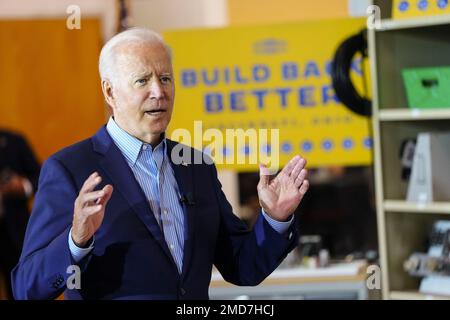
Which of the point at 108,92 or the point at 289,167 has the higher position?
the point at 108,92

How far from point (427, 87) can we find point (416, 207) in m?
0.35

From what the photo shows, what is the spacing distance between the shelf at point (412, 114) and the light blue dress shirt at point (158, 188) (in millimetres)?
1088

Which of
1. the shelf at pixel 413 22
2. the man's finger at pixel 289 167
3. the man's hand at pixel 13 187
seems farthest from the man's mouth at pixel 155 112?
the man's hand at pixel 13 187

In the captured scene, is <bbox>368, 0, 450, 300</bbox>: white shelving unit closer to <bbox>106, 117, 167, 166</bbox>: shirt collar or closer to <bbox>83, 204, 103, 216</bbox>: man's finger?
<bbox>106, 117, 167, 166</bbox>: shirt collar

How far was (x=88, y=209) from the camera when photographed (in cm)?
146

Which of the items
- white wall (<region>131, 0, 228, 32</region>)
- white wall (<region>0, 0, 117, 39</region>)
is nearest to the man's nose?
white wall (<region>0, 0, 117, 39</region>)

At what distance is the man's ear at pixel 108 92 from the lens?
5.16ft

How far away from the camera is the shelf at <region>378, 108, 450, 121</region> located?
8.30ft

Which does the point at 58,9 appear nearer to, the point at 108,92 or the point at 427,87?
the point at 427,87

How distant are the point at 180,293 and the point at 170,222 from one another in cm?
13

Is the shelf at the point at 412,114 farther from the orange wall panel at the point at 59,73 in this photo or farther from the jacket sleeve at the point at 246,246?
the jacket sleeve at the point at 246,246

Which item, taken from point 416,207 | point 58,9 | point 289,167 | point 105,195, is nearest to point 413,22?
point 416,207

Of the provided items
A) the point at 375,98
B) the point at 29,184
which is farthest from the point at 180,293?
the point at 29,184

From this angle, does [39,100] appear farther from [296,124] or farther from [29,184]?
[29,184]
